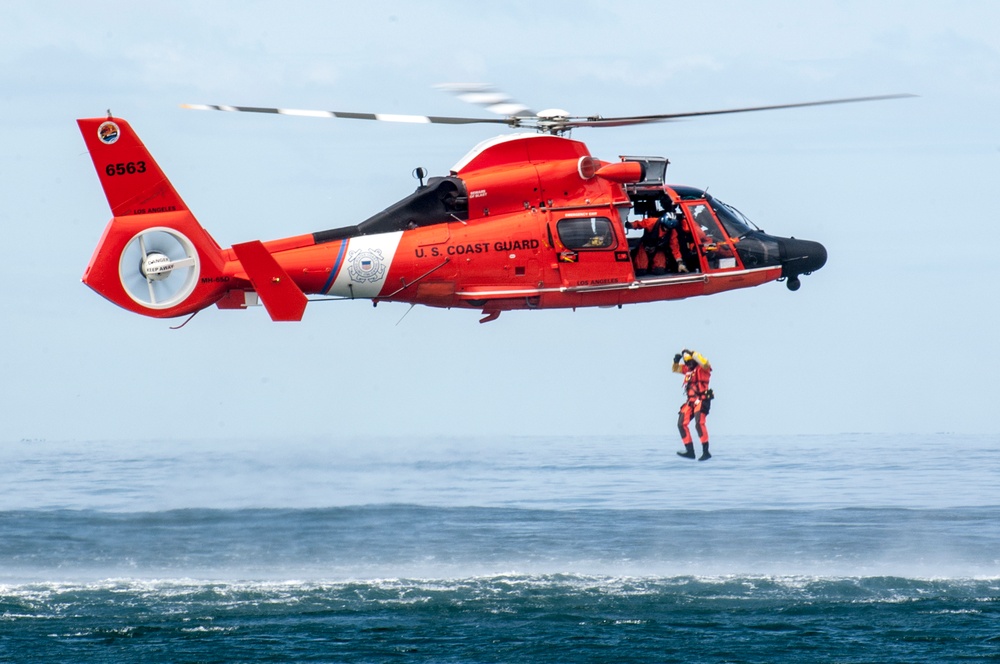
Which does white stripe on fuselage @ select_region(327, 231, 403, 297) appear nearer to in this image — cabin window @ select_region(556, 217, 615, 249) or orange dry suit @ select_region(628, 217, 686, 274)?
cabin window @ select_region(556, 217, 615, 249)

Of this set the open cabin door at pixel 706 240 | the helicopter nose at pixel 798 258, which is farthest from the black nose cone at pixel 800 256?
the open cabin door at pixel 706 240

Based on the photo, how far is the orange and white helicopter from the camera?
22094mm

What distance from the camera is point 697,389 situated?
1093 inches

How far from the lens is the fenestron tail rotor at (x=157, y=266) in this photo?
72.1 ft

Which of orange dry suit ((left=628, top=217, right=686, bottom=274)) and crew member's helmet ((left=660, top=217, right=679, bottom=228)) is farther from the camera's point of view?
orange dry suit ((left=628, top=217, right=686, bottom=274))

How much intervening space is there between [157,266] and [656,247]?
8.46 metres

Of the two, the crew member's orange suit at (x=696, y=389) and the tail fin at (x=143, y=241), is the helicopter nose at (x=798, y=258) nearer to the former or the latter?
the crew member's orange suit at (x=696, y=389)

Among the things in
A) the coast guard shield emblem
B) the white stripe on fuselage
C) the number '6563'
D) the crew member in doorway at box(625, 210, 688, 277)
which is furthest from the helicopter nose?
the number '6563'

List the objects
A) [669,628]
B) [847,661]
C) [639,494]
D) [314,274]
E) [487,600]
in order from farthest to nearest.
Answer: [639,494] < [487,600] < [669,628] < [847,661] < [314,274]

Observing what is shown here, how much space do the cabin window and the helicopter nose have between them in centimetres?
387

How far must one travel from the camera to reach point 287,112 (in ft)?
69.7

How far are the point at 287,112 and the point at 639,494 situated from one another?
47.1 metres

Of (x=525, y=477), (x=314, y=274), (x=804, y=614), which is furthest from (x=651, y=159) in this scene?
(x=525, y=477)

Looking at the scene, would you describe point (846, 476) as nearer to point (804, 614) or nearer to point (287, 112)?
point (804, 614)
